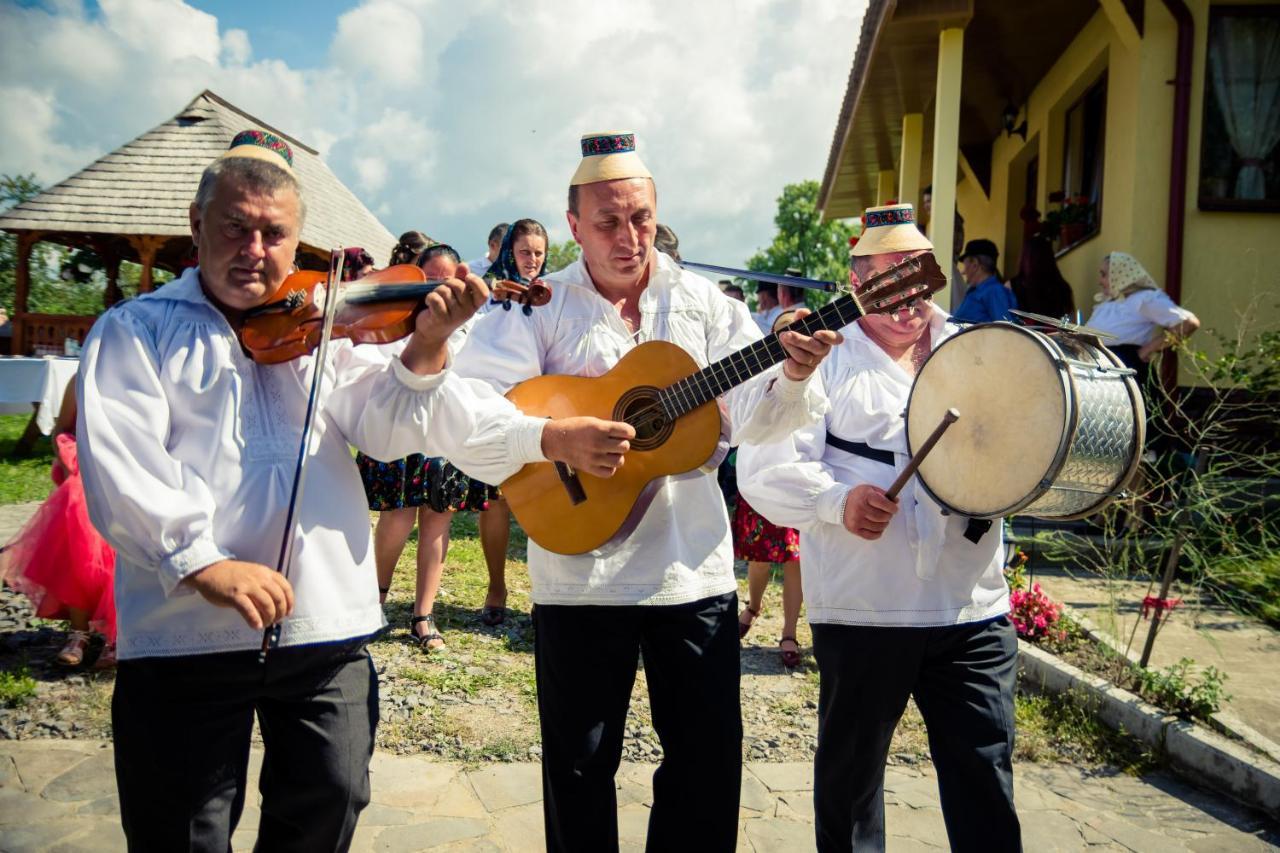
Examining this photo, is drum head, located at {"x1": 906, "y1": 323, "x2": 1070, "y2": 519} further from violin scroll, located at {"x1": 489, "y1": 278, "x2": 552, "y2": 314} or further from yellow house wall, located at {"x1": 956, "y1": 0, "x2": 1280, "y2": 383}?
yellow house wall, located at {"x1": 956, "y1": 0, "x2": 1280, "y2": 383}

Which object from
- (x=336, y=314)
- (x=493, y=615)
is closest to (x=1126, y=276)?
(x=493, y=615)

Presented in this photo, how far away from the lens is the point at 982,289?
309 inches

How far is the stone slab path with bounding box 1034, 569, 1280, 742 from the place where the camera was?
448 centimetres

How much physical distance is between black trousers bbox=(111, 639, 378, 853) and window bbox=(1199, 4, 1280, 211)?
8303 millimetres

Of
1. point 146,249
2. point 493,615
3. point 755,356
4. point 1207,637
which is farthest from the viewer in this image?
point 146,249

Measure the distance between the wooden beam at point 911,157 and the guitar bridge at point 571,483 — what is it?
9543 mm

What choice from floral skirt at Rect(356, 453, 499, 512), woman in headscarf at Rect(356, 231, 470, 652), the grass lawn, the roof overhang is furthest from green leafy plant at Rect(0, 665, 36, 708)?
the roof overhang

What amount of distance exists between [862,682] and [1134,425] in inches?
39.8

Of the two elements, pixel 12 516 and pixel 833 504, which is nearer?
pixel 833 504

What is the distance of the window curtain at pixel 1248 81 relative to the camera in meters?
7.89

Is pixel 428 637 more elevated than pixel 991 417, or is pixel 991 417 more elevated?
pixel 991 417

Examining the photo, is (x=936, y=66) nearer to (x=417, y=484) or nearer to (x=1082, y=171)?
(x=1082, y=171)

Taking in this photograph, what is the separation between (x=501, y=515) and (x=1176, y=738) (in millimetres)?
3495

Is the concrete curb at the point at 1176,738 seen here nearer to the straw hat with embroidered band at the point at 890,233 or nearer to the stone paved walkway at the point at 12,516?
the straw hat with embroidered band at the point at 890,233
